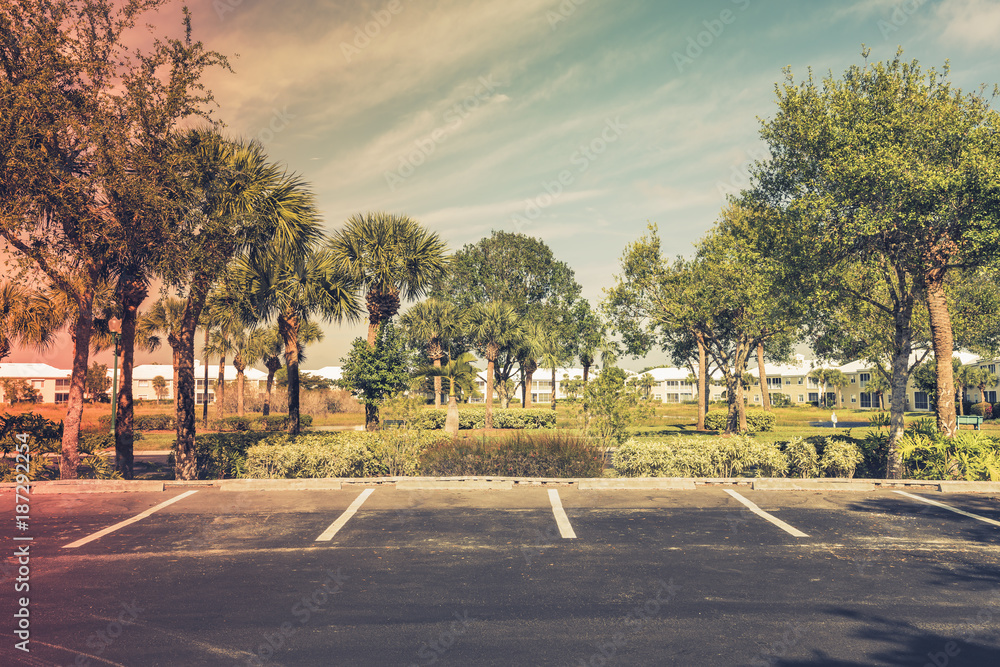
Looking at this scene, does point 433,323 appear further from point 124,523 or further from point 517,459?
point 124,523

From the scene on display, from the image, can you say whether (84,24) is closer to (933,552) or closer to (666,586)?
(666,586)

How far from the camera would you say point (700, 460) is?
44.2 feet

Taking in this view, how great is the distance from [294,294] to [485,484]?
12.2 metres

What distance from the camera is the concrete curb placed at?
1156 centimetres

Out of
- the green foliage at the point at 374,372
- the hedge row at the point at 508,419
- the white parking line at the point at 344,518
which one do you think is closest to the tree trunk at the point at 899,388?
the white parking line at the point at 344,518

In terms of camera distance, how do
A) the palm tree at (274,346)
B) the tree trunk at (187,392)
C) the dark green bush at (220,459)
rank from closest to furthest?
the tree trunk at (187,392)
the dark green bush at (220,459)
the palm tree at (274,346)

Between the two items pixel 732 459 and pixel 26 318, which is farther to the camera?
pixel 26 318

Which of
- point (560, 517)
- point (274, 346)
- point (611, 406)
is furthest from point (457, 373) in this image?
point (274, 346)

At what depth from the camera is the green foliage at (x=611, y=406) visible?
1523cm

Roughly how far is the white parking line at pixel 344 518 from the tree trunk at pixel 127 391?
657 cm

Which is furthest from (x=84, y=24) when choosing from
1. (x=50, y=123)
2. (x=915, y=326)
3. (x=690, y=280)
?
(x=915, y=326)

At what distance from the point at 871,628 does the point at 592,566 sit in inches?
117

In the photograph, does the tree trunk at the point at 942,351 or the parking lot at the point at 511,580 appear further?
the tree trunk at the point at 942,351

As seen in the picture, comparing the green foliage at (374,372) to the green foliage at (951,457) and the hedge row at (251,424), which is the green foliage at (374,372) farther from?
the green foliage at (951,457)
